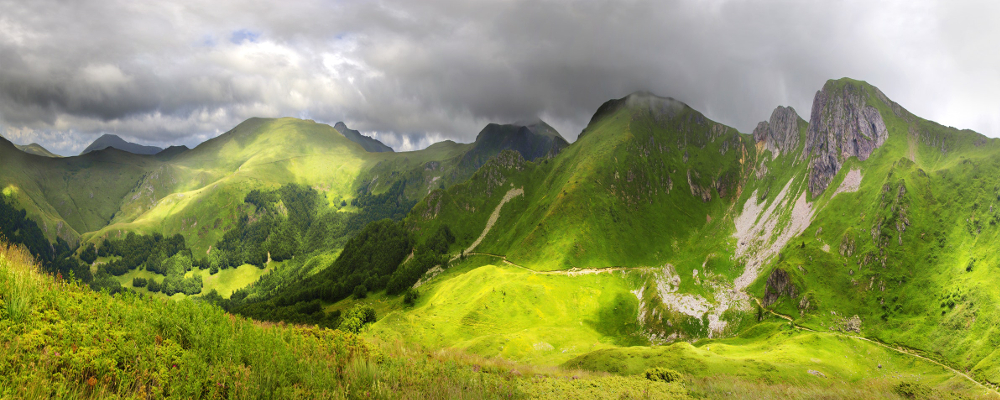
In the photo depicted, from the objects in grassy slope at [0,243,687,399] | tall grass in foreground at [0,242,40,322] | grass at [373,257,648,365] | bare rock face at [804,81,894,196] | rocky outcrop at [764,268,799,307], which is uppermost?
bare rock face at [804,81,894,196]

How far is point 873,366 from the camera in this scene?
63.0 metres

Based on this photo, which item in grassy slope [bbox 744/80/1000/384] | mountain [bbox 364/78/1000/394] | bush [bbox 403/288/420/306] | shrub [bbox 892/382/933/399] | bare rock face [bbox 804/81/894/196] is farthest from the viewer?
bare rock face [bbox 804/81/894/196]

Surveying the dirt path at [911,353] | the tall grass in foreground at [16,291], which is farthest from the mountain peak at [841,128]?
the tall grass in foreground at [16,291]

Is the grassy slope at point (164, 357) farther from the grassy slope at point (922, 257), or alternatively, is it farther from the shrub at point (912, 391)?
the grassy slope at point (922, 257)

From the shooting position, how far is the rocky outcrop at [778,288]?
96.3 m

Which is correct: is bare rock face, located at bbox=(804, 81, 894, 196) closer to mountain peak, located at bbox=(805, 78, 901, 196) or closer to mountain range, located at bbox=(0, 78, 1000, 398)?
mountain peak, located at bbox=(805, 78, 901, 196)

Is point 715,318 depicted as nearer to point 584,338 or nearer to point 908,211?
point 584,338

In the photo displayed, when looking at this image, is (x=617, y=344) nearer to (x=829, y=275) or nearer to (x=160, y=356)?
(x=829, y=275)

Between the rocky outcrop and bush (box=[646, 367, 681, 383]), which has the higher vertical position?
bush (box=[646, 367, 681, 383])

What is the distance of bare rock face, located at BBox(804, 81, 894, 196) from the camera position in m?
155

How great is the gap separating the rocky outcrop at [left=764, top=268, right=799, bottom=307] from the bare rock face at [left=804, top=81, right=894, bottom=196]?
263ft

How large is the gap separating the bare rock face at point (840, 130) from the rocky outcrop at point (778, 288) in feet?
263

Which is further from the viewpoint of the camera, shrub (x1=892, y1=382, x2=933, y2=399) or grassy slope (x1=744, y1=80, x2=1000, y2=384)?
grassy slope (x1=744, y1=80, x2=1000, y2=384)

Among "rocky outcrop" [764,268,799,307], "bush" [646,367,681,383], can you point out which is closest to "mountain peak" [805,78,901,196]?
"rocky outcrop" [764,268,799,307]
